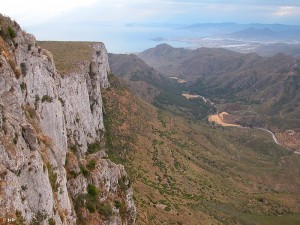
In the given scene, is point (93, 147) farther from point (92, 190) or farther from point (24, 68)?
point (24, 68)

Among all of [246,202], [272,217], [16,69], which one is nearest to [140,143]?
[246,202]

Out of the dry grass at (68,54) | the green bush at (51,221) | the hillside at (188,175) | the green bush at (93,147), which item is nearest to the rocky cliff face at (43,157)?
the green bush at (51,221)

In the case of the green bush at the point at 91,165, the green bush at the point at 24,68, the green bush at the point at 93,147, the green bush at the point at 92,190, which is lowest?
the green bush at the point at 93,147

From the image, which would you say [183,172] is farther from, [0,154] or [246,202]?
[0,154]

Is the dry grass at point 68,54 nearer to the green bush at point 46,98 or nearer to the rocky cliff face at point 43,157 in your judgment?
the rocky cliff face at point 43,157

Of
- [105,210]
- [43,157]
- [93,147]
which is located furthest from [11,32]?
[93,147]
